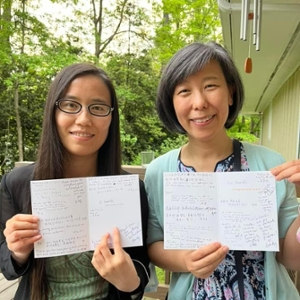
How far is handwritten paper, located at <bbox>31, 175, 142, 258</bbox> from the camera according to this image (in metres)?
1.04

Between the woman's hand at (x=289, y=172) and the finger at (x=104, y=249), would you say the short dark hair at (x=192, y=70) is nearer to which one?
the woman's hand at (x=289, y=172)

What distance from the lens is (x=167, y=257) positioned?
117 cm

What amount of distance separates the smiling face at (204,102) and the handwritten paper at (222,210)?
0.19m

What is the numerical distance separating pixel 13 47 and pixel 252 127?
18467 mm

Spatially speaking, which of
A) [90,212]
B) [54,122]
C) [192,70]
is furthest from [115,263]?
[192,70]

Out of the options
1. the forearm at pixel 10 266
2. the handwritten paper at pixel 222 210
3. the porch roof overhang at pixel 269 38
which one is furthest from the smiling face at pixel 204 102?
the porch roof overhang at pixel 269 38

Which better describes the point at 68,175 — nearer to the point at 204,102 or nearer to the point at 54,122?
the point at 54,122

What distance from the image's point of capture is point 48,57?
744 cm

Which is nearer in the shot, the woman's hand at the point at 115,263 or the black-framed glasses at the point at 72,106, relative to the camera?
the woman's hand at the point at 115,263

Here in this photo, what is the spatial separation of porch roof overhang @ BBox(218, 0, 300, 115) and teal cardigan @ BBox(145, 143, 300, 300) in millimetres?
1436

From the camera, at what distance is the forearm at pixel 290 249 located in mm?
1048

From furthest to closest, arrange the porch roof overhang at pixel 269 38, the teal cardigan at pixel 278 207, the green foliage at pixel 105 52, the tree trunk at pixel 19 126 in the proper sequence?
the tree trunk at pixel 19 126 → the green foliage at pixel 105 52 → the porch roof overhang at pixel 269 38 → the teal cardigan at pixel 278 207

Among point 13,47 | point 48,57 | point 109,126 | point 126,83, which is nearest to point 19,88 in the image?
point 13,47

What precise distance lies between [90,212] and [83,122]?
0.33m
